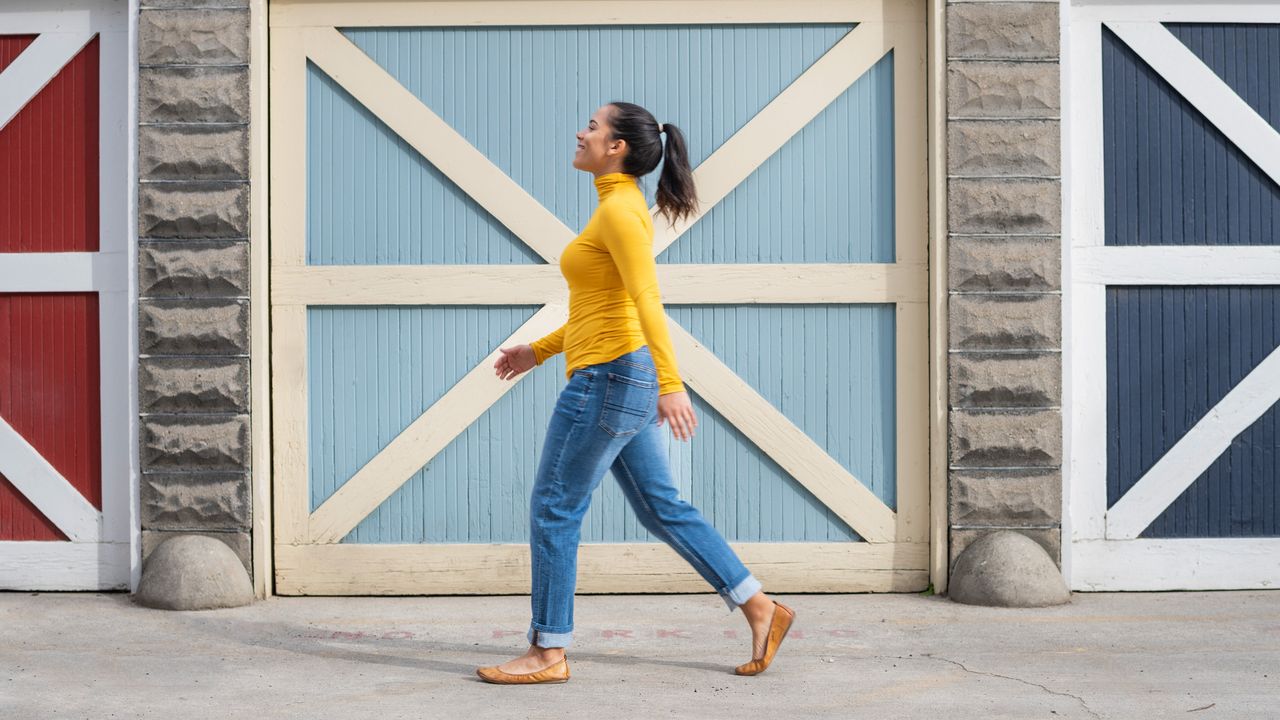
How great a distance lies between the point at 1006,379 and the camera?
15.8 ft

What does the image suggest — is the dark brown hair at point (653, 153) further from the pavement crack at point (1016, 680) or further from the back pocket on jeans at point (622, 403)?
the pavement crack at point (1016, 680)

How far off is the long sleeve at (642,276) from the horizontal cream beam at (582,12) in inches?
67.2

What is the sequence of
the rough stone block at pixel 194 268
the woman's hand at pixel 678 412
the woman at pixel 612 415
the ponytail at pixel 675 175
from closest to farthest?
the woman's hand at pixel 678 412, the woman at pixel 612 415, the ponytail at pixel 675 175, the rough stone block at pixel 194 268

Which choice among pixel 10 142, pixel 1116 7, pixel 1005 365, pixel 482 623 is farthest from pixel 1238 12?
pixel 10 142

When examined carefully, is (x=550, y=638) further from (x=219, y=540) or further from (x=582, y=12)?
(x=582, y=12)

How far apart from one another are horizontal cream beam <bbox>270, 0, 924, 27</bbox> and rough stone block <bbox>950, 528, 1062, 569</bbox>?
6.66ft

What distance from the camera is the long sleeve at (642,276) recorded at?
10.9ft

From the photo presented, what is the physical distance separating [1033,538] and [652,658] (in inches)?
68.0

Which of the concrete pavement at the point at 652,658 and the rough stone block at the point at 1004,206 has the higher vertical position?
the rough stone block at the point at 1004,206

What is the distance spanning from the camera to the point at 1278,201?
16.3ft

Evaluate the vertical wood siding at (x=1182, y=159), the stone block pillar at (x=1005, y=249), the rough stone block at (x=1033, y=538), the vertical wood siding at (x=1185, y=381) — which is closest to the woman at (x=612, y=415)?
the rough stone block at (x=1033, y=538)

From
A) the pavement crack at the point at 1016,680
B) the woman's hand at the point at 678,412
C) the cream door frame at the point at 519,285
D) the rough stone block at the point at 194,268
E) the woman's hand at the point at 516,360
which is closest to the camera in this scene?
the woman's hand at the point at 678,412

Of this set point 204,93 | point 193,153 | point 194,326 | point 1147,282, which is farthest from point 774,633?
point 204,93

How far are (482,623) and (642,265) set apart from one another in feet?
5.73
